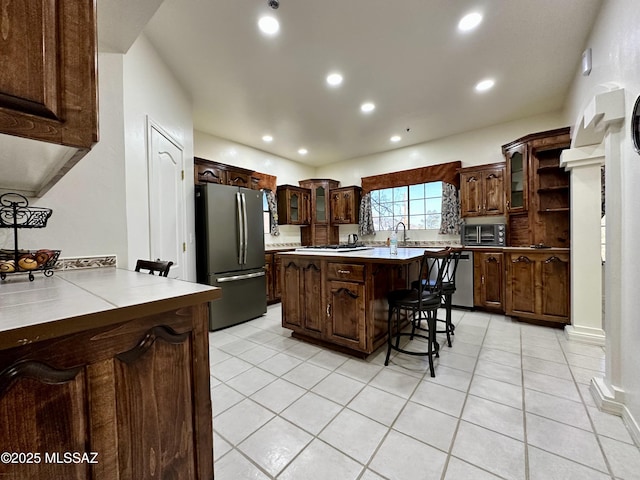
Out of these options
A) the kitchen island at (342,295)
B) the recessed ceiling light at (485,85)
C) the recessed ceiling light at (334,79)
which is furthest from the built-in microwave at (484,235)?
the recessed ceiling light at (334,79)

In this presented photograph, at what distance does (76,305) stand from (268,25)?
94.3 inches

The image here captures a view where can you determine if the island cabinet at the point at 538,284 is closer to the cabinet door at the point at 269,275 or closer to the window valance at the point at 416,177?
the window valance at the point at 416,177

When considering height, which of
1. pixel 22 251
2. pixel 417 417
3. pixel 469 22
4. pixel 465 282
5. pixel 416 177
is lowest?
pixel 417 417

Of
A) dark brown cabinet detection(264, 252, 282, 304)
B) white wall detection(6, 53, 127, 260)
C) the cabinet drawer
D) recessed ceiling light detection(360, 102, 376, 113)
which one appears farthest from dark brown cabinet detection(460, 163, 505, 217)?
white wall detection(6, 53, 127, 260)

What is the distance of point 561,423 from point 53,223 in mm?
3338

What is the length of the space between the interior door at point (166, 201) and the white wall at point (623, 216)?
3.38 meters

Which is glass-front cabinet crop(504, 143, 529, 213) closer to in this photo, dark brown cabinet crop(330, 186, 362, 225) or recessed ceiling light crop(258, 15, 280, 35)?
dark brown cabinet crop(330, 186, 362, 225)

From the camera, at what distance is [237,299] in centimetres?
349

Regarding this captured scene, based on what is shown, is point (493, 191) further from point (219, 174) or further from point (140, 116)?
point (140, 116)

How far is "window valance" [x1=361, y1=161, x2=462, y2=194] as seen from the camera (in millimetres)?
4457

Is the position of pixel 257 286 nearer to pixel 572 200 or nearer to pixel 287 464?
pixel 287 464

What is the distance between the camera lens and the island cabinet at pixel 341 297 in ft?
7.72

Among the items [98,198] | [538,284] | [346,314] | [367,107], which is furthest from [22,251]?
[538,284]

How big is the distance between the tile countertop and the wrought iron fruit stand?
25 centimetres
